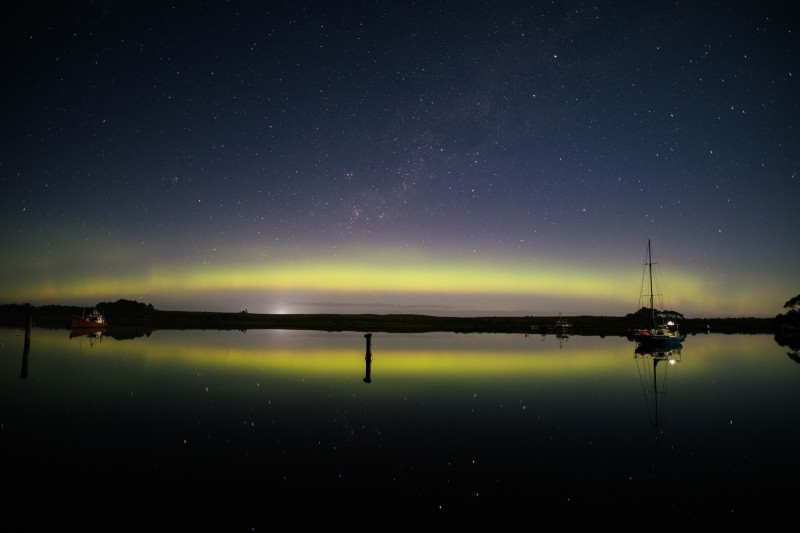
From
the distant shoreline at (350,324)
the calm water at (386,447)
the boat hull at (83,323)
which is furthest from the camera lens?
the distant shoreline at (350,324)

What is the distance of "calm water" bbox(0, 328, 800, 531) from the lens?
33.7 ft

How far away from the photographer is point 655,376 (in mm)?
33469

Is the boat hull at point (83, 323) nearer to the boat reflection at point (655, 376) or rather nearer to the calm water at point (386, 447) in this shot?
the calm water at point (386, 447)

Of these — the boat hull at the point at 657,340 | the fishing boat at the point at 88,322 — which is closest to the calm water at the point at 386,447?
the boat hull at the point at 657,340

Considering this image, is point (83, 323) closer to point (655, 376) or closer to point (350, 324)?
point (350, 324)

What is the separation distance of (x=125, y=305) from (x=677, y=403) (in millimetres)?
159826

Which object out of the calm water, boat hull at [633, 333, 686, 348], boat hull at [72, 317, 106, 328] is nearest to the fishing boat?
boat hull at [72, 317, 106, 328]

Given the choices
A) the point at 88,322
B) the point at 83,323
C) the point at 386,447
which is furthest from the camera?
the point at 88,322

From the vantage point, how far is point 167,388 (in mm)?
25109

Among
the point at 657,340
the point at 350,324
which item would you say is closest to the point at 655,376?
the point at 657,340

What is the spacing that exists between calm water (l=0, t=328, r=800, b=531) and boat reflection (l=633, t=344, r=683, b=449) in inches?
10.6

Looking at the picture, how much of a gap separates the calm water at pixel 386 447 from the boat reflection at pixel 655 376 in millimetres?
269

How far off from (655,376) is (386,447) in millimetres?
25675

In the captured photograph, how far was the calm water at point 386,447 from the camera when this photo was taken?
10.3 m
